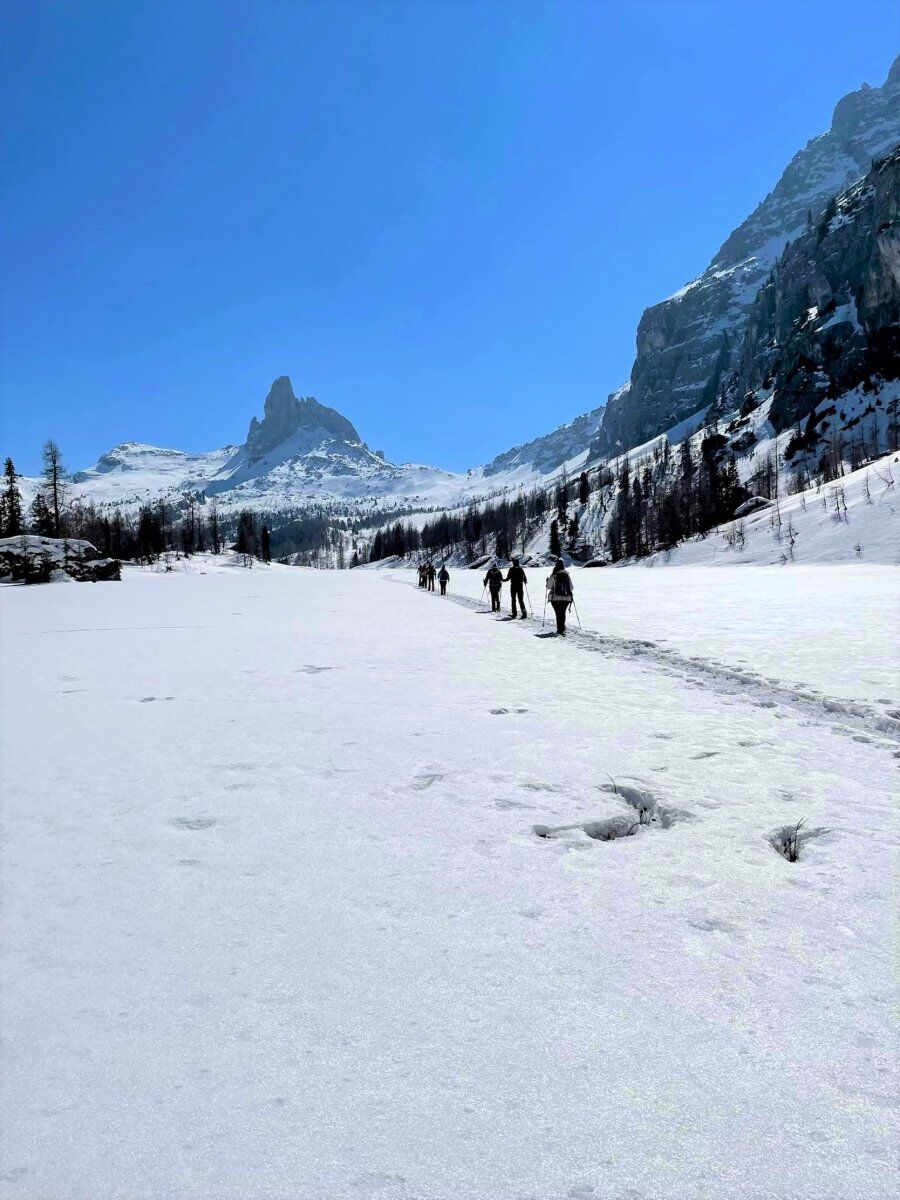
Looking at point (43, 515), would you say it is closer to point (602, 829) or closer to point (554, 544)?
point (554, 544)

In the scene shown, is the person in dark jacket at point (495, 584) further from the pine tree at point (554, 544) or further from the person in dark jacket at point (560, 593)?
the pine tree at point (554, 544)

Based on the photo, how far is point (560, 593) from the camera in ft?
58.8

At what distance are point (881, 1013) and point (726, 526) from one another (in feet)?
253

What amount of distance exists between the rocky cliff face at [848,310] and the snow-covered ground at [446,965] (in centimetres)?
14183

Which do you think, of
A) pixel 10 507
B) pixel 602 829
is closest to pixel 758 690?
pixel 602 829

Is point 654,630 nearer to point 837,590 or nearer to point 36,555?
point 837,590

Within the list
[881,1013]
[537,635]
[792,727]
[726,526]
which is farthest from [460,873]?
[726,526]

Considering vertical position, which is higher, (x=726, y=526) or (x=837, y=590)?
(x=726, y=526)

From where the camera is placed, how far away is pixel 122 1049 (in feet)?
8.52

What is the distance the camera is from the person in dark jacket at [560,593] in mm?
17464

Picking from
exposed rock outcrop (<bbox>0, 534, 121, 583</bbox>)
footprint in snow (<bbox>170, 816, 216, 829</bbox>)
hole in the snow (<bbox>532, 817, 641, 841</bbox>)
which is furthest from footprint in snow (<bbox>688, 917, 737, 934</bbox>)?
exposed rock outcrop (<bbox>0, 534, 121, 583</bbox>)

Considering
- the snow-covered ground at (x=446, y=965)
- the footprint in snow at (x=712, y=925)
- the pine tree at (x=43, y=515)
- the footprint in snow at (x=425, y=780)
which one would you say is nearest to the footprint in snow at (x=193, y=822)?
the snow-covered ground at (x=446, y=965)

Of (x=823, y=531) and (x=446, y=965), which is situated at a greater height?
(x=823, y=531)

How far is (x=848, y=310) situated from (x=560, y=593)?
179386 mm
